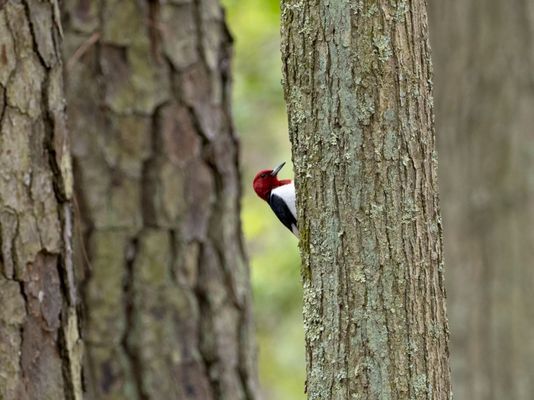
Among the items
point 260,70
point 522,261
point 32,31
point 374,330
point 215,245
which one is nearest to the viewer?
point 374,330

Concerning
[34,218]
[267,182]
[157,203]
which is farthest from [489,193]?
[34,218]

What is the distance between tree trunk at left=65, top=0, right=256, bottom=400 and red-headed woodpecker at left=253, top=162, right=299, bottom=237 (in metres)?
0.15

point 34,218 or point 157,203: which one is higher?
point 157,203

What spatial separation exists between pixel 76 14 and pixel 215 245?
1.13 metres

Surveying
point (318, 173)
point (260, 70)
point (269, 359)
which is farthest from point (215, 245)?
point (269, 359)

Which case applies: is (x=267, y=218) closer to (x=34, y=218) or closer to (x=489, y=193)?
(x=489, y=193)

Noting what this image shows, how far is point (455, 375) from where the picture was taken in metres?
5.98

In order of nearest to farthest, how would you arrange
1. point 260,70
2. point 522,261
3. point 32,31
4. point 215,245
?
Answer: point 32,31, point 215,245, point 522,261, point 260,70

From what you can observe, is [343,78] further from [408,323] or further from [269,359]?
[269,359]

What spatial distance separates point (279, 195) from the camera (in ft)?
13.7

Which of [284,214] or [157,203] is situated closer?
[284,214]

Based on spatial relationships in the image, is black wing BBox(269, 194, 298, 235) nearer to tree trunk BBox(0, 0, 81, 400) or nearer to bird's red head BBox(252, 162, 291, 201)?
bird's red head BBox(252, 162, 291, 201)

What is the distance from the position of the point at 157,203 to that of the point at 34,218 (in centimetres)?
123

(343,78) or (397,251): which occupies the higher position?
(343,78)
